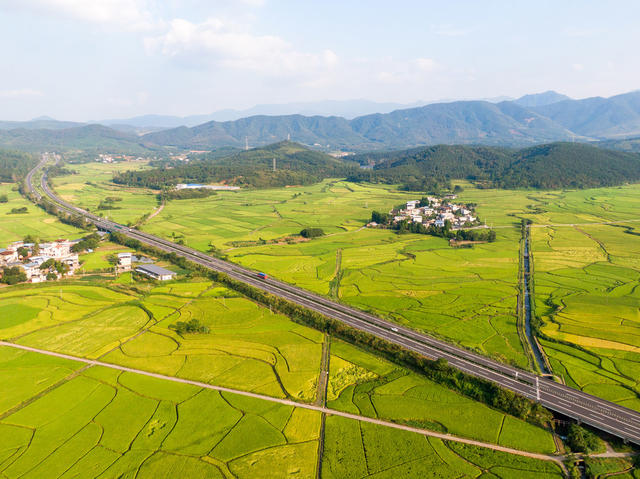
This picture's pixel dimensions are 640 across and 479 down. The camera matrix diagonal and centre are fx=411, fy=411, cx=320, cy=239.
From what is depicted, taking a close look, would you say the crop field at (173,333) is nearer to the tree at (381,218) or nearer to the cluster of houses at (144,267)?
the cluster of houses at (144,267)

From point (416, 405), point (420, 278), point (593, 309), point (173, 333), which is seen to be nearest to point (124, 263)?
point (173, 333)

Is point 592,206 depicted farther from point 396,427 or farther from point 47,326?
point 47,326

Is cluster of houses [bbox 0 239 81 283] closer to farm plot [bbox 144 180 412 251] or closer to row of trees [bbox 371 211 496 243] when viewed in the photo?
farm plot [bbox 144 180 412 251]

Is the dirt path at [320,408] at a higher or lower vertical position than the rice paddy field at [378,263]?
higher

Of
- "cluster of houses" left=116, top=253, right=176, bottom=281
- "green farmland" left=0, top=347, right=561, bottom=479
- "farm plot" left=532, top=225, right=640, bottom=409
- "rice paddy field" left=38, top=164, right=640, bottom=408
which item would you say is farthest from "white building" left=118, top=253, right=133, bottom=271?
"farm plot" left=532, top=225, right=640, bottom=409

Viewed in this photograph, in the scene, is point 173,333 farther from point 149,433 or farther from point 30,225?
point 30,225

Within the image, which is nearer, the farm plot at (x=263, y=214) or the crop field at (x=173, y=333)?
the crop field at (x=173, y=333)

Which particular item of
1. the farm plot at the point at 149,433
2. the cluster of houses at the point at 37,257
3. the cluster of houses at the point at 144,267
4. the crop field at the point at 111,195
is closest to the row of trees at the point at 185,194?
the crop field at the point at 111,195
